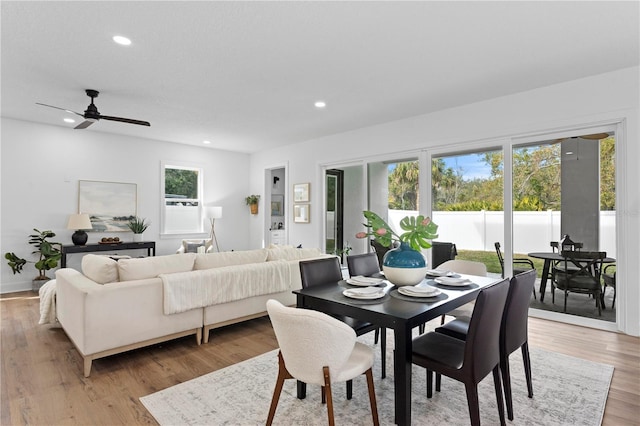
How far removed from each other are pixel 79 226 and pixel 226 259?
359 cm

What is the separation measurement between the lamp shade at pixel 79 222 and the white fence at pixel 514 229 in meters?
5.30

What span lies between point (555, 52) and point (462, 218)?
224cm

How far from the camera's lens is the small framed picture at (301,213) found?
22.0 feet

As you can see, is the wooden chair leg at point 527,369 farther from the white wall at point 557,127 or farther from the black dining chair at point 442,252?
the black dining chair at point 442,252

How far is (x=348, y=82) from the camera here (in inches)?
147

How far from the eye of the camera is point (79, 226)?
554cm

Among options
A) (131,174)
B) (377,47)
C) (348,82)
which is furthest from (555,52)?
(131,174)

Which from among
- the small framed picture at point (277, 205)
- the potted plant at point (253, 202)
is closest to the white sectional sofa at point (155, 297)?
the potted plant at point (253, 202)

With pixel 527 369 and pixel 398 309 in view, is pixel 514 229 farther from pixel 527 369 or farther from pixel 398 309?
pixel 398 309

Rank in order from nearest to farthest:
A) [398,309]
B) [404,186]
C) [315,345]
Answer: [315,345]
[398,309]
[404,186]

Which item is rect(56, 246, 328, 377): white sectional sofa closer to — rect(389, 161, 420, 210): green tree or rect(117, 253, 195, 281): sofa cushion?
rect(117, 253, 195, 281): sofa cushion

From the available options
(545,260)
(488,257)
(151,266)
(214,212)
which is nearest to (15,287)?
(214,212)

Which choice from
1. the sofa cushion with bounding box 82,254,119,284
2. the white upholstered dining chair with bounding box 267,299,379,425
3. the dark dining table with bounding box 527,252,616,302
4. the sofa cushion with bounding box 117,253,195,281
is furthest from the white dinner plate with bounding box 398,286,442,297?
the dark dining table with bounding box 527,252,616,302

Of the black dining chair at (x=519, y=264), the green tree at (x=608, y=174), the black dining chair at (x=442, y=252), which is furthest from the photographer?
the black dining chair at (x=442, y=252)
